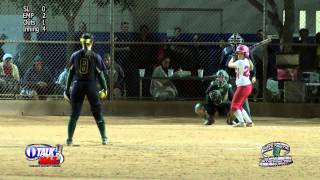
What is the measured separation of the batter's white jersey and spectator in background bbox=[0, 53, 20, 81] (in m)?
6.92

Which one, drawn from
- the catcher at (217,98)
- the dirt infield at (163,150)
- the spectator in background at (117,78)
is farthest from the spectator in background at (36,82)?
the catcher at (217,98)

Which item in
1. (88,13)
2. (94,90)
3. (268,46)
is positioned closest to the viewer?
(94,90)

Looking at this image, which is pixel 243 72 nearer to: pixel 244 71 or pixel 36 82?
pixel 244 71

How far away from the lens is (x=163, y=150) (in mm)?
11188

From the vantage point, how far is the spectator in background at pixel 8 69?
63.6ft

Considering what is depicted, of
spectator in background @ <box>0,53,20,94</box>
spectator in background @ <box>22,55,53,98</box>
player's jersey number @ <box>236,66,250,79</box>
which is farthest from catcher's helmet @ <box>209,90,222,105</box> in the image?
spectator in background @ <box>0,53,20,94</box>

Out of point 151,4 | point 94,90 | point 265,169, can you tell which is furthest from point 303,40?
point 265,169

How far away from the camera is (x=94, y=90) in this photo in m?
Answer: 11.7

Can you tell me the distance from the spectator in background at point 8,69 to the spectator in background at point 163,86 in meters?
3.72

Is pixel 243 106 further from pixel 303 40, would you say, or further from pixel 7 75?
pixel 7 75

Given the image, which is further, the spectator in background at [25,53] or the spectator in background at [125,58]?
the spectator in background at [25,53]

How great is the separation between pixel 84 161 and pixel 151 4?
11.3 metres

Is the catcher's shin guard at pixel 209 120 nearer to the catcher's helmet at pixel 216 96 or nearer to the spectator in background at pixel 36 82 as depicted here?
the catcher's helmet at pixel 216 96

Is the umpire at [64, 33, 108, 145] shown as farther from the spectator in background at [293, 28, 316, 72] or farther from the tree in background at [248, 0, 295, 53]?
the spectator in background at [293, 28, 316, 72]
